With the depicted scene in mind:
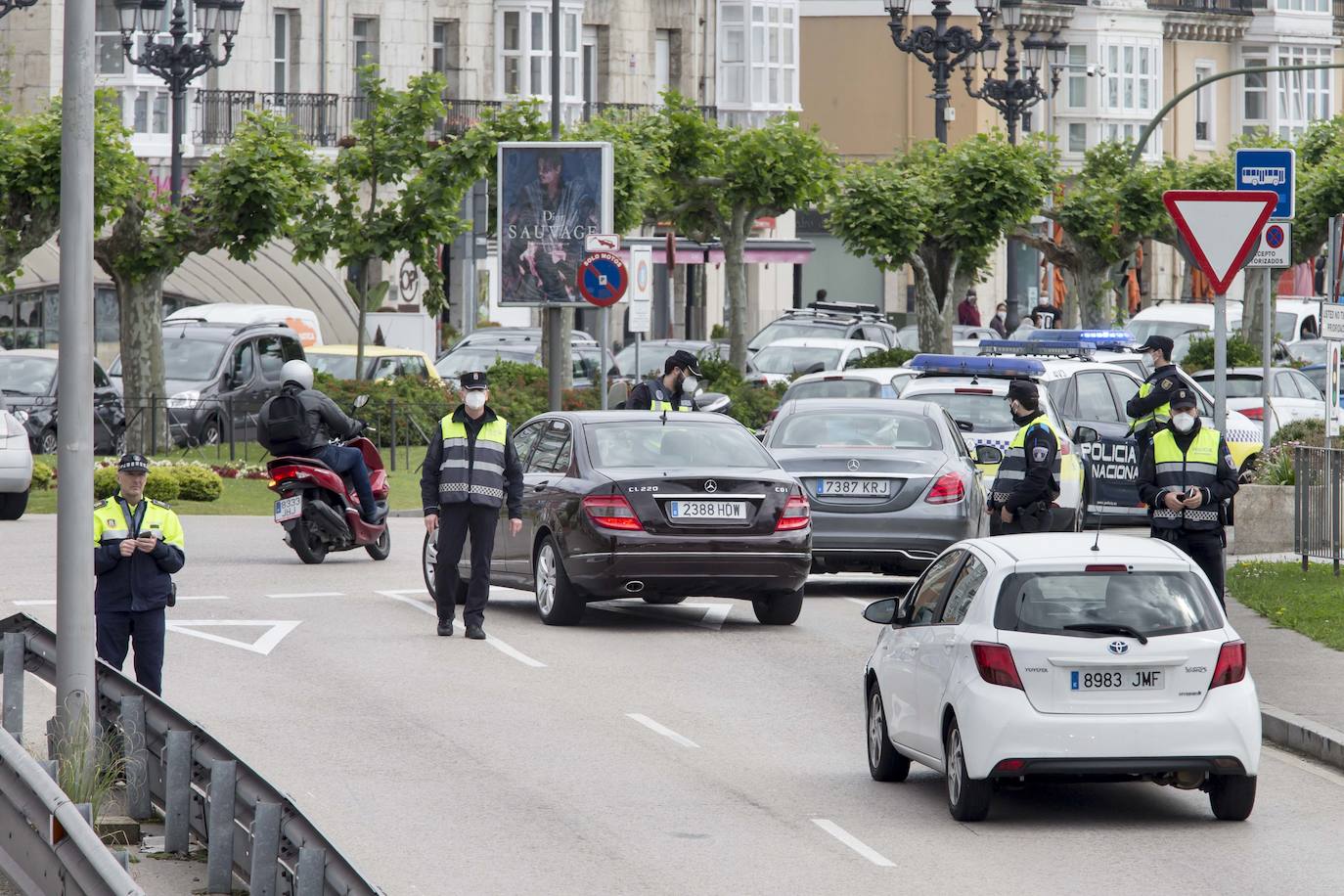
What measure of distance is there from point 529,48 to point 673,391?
126 feet

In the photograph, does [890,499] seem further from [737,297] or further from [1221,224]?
[737,297]

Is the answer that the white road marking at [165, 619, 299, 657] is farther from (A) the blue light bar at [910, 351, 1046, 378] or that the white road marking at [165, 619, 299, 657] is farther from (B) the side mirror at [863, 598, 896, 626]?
(A) the blue light bar at [910, 351, 1046, 378]

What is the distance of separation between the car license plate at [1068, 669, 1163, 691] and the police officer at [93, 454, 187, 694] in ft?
13.7

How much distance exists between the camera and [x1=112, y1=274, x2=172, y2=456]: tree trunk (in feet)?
108

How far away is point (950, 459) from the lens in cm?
1939

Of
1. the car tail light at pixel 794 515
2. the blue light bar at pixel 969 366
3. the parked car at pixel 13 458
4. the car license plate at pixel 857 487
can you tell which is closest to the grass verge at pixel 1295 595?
the car license plate at pixel 857 487

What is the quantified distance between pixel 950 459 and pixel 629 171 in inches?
831

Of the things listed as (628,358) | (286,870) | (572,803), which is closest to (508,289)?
(628,358)

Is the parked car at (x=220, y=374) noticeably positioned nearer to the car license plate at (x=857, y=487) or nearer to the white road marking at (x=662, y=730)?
the car license plate at (x=857, y=487)

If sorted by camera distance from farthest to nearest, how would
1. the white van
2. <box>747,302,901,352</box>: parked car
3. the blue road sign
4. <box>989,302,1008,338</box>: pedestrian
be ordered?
<box>989,302,1008,338</box>: pedestrian < <box>747,302,901,352</box>: parked car < the white van < the blue road sign

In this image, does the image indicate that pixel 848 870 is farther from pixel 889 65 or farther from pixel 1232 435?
pixel 889 65

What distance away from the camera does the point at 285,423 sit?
2109 centimetres

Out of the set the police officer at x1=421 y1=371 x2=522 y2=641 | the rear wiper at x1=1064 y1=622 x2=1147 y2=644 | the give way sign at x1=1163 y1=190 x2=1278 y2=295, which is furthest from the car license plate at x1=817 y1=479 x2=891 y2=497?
the rear wiper at x1=1064 y1=622 x2=1147 y2=644

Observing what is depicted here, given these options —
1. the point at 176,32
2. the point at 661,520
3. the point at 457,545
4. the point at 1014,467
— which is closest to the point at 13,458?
the point at 457,545
